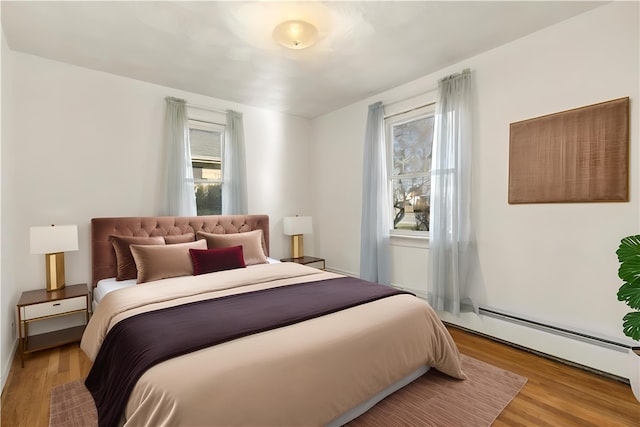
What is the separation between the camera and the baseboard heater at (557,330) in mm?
2252

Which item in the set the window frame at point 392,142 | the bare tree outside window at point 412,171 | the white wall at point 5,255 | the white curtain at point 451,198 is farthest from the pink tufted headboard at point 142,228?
the white curtain at point 451,198

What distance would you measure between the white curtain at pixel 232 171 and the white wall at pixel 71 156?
0.45 metres

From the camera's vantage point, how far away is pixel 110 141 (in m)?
3.35

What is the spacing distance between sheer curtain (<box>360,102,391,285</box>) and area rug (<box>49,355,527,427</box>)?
1708 mm

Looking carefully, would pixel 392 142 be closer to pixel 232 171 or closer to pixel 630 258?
pixel 232 171

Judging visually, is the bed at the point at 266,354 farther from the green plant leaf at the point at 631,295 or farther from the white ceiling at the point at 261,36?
the white ceiling at the point at 261,36

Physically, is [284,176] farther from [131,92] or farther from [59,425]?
[59,425]

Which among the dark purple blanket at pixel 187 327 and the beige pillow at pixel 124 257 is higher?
the beige pillow at pixel 124 257

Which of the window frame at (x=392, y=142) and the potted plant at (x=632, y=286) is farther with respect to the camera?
the window frame at (x=392, y=142)

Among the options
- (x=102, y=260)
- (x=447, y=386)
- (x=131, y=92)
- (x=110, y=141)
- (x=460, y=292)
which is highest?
(x=131, y=92)

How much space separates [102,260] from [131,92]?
1903mm

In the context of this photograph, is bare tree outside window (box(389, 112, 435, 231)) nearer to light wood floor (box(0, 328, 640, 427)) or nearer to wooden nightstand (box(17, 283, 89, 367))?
light wood floor (box(0, 328, 640, 427))

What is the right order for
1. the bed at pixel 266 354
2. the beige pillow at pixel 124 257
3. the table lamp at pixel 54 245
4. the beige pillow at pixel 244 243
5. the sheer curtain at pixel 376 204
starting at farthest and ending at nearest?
1. the sheer curtain at pixel 376 204
2. the beige pillow at pixel 244 243
3. the beige pillow at pixel 124 257
4. the table lamp at pixel 54 245
5. the bed at pixel 266 354

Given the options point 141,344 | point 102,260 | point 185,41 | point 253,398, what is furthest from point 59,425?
point 185,41
